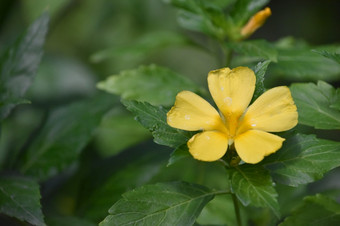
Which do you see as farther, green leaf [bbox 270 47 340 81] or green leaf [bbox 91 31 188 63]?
green leaf [bbox 91 31 188 63]

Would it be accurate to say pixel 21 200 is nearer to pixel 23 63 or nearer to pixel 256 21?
pixel 23 63

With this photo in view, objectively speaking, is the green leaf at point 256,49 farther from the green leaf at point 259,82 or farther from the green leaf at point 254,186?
the green leaf at point 254,186

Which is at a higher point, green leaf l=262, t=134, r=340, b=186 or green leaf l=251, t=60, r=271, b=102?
green leaf l=251, t=60, r=271, b=102

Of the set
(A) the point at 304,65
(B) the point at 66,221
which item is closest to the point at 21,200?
(B) the point at 66,221

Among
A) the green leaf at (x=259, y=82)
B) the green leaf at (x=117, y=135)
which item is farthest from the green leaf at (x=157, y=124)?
the green leaf at (x=117, y=135)

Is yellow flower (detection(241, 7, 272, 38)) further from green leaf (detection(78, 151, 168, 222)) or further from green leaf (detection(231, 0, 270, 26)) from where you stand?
green leaf (detection(78, 151, 168, 222))

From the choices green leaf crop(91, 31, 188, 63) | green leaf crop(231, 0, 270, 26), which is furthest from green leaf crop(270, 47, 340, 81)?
green leaf crop(91, 31, 188, 63)
